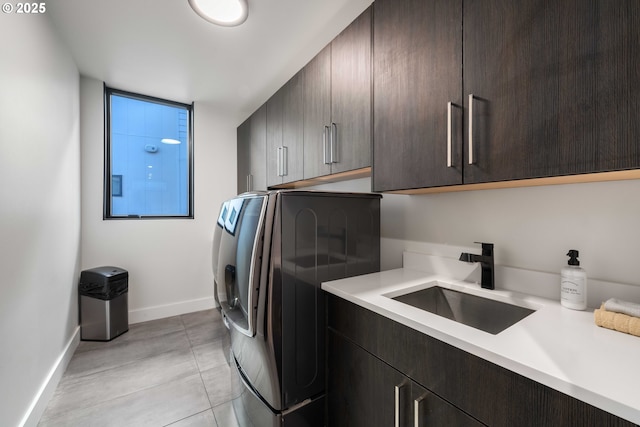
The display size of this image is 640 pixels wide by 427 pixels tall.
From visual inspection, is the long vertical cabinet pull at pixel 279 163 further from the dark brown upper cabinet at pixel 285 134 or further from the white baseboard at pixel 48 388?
the white baseboard at pixel 48 388

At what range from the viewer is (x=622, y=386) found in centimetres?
52

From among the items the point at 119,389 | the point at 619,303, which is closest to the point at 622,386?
the point at 619,303

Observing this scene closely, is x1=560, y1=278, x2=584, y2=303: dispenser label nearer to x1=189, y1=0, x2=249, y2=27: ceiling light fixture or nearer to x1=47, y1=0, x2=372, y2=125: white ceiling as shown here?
x1=47, y1=0, x2=372, y2=125: white ceiling

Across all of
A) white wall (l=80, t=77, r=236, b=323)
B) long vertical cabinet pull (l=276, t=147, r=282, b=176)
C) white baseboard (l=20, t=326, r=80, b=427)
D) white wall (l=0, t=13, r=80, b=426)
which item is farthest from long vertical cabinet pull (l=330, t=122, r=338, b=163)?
white wall (l=80, t=77, r=236, b=323)

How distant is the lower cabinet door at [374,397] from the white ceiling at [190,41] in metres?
1.94

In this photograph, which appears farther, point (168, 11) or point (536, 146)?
point (168, 11)

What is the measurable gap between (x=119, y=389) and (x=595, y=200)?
9.35 feet

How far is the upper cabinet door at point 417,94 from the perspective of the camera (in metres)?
0.97

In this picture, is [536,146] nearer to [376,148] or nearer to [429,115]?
[429,115]

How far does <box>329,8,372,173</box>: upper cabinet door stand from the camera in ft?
4.49

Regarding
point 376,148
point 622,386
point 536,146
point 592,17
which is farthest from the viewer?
point 376,148

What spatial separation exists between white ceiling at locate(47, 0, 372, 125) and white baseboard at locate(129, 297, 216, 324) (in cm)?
246

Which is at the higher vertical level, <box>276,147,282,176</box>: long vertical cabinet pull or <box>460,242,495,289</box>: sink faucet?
<box>276,147,282,176</box>: long vertical cabinet pull

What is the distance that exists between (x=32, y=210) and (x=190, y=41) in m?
1.55
